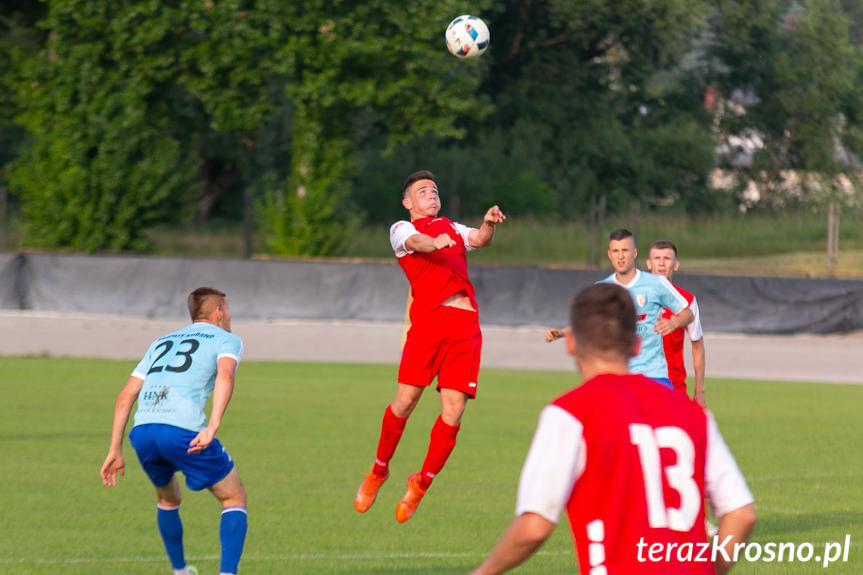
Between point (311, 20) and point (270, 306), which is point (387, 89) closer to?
point (311, 20)

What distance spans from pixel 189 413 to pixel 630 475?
12.0ft

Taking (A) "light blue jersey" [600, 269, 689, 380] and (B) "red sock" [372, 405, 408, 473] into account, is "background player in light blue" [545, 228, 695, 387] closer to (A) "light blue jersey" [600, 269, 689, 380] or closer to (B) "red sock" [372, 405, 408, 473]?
(A) "light blue jersey" [600, 269, 689, 380]

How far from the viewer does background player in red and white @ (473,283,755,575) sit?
3338 mm

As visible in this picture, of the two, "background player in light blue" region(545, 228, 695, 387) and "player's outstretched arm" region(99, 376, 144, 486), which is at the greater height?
"background player in light blue" region(545, 228, 695, 387)

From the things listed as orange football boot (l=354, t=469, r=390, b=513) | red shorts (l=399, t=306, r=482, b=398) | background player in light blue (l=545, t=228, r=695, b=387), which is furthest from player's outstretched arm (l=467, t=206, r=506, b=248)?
orange football boot (l=354, t=469, r=390, b=513)

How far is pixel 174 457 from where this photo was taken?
21.6 ft

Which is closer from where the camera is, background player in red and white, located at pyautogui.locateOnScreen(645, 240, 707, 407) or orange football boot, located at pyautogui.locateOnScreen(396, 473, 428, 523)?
orange football boot, located at pyautogui.locateOnScreen(396, 473, 428, 523)

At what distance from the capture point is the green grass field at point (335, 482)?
8109 mm

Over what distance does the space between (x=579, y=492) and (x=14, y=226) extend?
32.7 metres

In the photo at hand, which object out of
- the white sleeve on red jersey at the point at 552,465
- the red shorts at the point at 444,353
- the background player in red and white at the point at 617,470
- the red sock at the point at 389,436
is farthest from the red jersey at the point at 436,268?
the white sleeve on red jersey at the point at 552,465

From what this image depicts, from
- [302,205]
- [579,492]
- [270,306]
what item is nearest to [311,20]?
[302,205]

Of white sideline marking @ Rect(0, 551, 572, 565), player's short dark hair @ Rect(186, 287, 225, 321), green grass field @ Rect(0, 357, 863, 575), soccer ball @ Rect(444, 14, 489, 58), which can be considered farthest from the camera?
soccer ball @ Rect(444, 14, 489, 58)

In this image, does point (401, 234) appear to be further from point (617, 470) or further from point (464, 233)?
point (617, 470)

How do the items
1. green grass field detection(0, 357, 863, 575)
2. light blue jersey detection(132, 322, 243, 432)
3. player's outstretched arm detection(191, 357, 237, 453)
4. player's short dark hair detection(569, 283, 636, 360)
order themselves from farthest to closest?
green grass field detection(0, 357, 863, 575)
light blue jersey detection(132, 322, 243, 432)
player's outstretched arm detection(191, 357, 237, 453)
player's short dark hair detection(569, 283, 636, 360)
